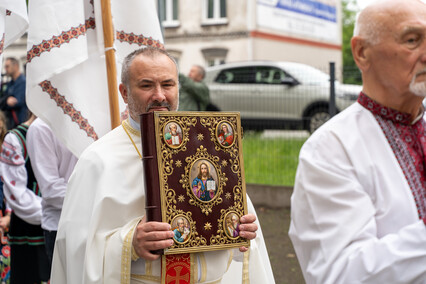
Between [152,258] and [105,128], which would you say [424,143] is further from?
[105,128]

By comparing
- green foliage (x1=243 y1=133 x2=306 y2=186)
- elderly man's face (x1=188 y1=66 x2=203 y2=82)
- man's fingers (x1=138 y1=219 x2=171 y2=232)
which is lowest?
green foliage (x1=243 y1=133 x2=306 y2=186)

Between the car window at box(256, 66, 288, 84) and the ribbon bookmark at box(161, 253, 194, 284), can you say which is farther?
the car window at box(256, 66, 288, 84)

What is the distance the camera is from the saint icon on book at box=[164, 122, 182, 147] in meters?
2.54

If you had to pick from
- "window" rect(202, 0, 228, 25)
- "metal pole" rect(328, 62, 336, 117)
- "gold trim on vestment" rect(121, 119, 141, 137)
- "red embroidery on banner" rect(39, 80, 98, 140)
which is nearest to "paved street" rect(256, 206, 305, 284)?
"metal pole" rect(328, 62, 336, 117)

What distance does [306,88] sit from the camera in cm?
982

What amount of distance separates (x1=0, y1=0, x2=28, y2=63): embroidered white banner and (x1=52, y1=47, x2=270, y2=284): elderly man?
737mm

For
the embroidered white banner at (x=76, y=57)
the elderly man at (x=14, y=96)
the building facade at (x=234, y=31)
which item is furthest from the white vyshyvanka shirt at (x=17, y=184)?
the building facade at (x=234, y=31)

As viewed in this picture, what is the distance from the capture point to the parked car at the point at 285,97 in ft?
29.7

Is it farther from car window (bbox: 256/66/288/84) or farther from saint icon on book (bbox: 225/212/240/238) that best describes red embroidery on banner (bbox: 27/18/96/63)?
car window (bbox: 256/66/288/84)

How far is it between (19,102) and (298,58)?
2111 centimetres

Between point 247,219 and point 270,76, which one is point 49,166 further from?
point 270,76

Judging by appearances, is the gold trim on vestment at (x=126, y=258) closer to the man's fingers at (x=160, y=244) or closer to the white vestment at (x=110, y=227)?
the white vestment at (x=110, y=227)

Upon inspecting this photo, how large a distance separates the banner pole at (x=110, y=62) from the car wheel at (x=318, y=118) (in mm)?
5504

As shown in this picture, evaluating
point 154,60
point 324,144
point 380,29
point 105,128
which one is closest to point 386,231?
point 324,144
